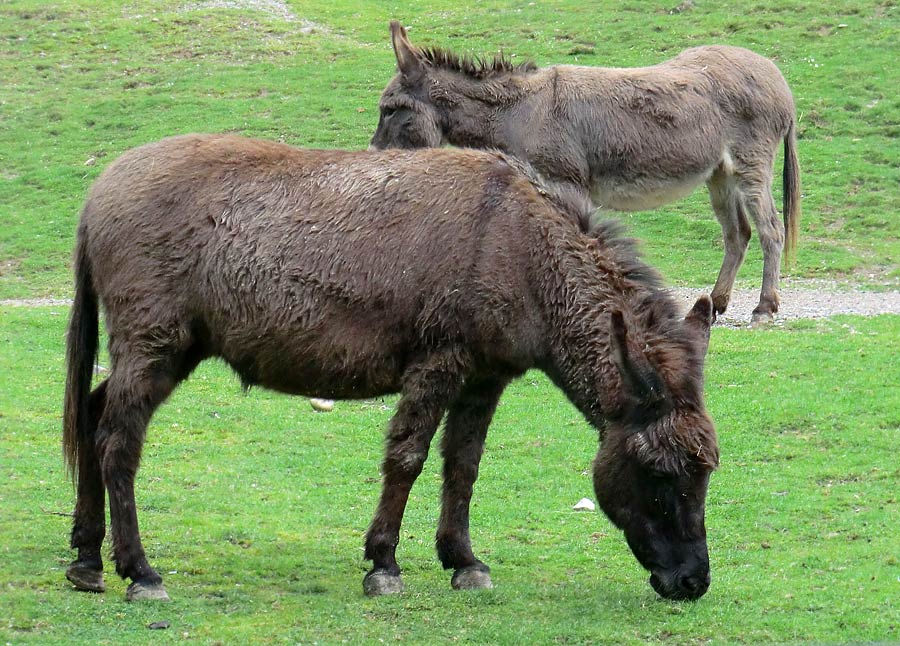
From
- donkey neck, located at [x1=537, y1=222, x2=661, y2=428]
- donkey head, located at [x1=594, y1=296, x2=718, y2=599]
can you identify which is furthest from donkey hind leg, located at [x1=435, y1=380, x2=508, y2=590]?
donkey head, located at [x1=594, y1=296, x2=718, y2=599]

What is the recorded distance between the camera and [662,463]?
19.6ft

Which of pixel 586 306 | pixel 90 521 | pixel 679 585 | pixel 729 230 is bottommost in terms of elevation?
pixel 729 230

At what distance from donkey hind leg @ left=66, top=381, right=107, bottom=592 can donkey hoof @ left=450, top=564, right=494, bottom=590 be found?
6.18ft

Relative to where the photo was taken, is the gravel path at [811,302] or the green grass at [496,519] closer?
the green grass at [496,519]

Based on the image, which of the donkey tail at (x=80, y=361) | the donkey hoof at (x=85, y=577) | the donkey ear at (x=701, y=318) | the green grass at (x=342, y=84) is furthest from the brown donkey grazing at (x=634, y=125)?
the donkey hoof at (x=85, y=577)

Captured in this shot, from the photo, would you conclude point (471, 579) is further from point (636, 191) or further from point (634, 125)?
point (634, 125)

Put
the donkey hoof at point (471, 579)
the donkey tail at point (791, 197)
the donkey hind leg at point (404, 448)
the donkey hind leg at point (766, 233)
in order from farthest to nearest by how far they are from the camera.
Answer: the donkey tail at point (791, 197)
the donkey hind leg at point (766, 233)
the donkey hoof at point (471, 579)
the donkey hind leg at point (404, 448)

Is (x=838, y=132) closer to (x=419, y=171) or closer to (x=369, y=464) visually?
(x=369, y=464)

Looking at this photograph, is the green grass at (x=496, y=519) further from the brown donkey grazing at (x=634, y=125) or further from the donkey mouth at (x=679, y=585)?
the brown donkey grazing at (x=634, y=125)

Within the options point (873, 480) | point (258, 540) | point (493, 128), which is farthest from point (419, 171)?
point (493, 128)

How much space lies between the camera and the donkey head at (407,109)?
11.5 metres

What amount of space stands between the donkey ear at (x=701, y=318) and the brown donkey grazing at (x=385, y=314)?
14 millimetres

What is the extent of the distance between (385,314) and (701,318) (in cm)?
165

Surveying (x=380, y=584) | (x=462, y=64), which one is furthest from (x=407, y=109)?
(x=380, y=584)
